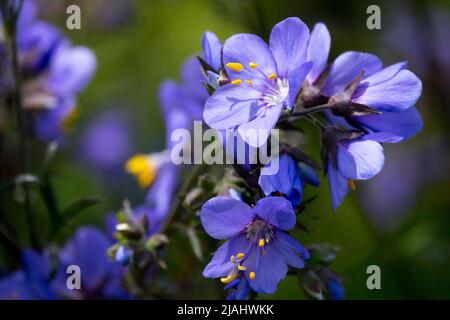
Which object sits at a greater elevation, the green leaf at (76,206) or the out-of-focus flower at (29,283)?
the green leaf at (76,206)

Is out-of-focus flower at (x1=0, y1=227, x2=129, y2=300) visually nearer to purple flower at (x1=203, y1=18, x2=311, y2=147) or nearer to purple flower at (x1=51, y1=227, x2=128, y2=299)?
A: purple flower at (x1=51, y1=227, x2=128, y2=299)

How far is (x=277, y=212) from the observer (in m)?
1.47

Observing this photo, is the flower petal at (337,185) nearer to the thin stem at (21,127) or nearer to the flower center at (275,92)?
the flower center at (275,92)

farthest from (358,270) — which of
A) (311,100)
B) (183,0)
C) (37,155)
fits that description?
(183,0)

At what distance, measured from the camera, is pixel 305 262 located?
1.71 meters

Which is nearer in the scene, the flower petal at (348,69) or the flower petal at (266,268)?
the flower petal at (266,268)

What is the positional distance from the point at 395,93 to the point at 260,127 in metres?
0.28

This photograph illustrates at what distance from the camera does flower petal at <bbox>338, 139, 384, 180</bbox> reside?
4.76 feet

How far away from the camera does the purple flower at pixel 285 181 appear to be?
4.79ft

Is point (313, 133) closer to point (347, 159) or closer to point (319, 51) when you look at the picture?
point (319, 51)

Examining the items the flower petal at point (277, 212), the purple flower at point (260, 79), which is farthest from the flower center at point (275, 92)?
the flower petal at point (277, 212)

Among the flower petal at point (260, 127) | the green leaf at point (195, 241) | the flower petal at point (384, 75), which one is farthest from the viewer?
the green leaf at point (195, 241)

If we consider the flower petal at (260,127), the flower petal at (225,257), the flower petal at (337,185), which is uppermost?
the flower petal at (260,127)

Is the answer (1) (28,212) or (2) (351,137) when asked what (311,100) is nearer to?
(2) (351,137)
